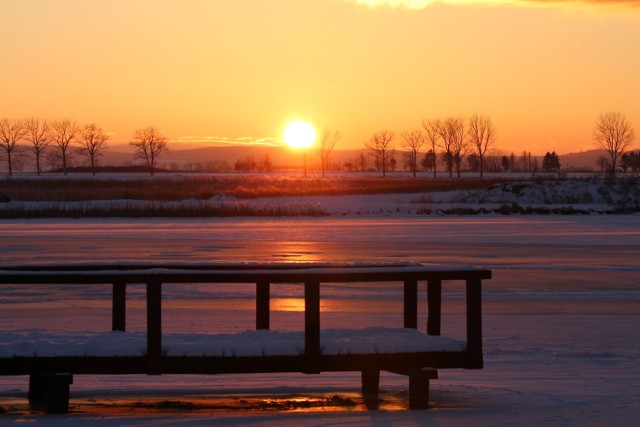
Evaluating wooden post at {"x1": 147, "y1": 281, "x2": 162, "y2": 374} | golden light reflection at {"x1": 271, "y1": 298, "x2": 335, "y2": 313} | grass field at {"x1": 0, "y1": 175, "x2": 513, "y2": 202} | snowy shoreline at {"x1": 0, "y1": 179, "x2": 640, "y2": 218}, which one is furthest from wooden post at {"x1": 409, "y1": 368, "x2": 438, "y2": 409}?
grass field at {"x1": 0, "y1": 175, "x2": 513, "y2": 202}

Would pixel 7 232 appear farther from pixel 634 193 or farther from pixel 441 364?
pixel 634 193

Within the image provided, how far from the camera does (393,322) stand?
13016mm

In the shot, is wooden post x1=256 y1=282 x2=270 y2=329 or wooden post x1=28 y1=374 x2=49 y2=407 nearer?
wooden post x1=28 y1=374 x2=49 y2=407

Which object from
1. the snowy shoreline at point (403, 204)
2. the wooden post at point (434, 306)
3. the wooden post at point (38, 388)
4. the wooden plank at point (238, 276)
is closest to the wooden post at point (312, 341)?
the wooden plank at point (238, 276)

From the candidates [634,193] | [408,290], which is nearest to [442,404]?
[408,290]

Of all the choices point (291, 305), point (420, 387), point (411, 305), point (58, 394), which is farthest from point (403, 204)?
point (58, 394)

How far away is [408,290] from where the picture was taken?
28.0 feet

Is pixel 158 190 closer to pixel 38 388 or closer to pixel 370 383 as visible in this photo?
pixel 38 388

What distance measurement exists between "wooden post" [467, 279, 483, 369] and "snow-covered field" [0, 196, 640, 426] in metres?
0.39

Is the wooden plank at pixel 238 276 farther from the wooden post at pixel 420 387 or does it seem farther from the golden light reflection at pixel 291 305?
the golden light reflection at pixel 291 305

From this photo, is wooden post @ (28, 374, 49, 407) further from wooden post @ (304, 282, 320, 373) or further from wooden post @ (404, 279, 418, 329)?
wooden post @ (404, 279, 418, 329)

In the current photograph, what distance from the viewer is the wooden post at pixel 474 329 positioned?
7598mm

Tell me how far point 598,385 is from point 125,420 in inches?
171

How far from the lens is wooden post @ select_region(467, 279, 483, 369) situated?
7.60m
